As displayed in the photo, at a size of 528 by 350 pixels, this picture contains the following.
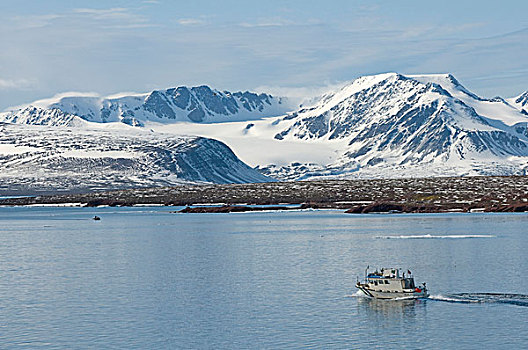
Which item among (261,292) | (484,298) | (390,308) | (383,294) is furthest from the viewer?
(261,292)

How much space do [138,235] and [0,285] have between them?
153 ft

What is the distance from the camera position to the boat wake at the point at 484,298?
164ft

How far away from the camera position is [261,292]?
184 feet

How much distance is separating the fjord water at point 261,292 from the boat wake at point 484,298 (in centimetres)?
11

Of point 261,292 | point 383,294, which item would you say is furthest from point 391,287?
point 261,292

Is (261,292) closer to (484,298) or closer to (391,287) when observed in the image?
(391,287)

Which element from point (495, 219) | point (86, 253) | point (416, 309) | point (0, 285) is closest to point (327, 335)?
point (416, 309)

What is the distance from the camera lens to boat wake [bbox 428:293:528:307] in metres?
49.9

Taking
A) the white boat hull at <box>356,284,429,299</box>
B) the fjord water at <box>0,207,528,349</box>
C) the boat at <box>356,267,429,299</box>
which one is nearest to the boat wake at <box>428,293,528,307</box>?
the fjord water at <box>0,207,528,349</box>

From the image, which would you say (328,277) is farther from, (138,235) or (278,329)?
(138,235)

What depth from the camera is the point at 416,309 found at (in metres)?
49.7

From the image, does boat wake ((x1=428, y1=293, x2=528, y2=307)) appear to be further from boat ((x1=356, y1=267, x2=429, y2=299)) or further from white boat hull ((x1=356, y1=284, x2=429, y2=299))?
white boat hull ((x1=356, y1=284, x2=429, y2=299))

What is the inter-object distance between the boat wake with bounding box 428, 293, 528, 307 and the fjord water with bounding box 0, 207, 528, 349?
114mm

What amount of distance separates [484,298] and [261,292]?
14.1m
